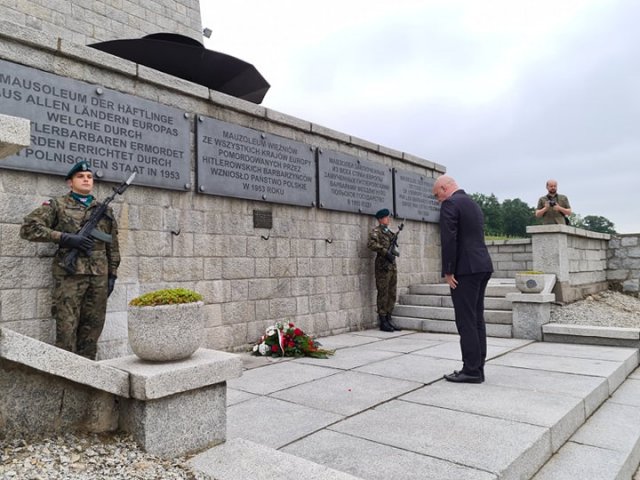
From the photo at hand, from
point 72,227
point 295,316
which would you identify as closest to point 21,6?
point 72,227

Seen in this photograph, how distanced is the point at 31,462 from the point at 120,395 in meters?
0.47

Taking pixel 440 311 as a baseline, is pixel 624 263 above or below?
above

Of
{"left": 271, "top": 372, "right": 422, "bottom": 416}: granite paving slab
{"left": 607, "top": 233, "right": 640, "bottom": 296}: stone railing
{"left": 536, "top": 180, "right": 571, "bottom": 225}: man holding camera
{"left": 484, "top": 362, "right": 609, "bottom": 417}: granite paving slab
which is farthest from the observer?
{"left": 607, "top": 233, "right": 640, "bottom": 296}: stone railing

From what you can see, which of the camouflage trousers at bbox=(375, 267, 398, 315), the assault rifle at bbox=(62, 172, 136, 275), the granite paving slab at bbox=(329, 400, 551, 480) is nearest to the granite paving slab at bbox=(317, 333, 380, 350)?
the camouflage trousers at bbox=(375, 267, 398, 315)

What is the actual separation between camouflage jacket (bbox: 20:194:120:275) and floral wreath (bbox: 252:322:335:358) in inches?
84.2

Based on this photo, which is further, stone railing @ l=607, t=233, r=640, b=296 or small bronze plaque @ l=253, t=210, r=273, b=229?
stone railing @ l=607, t=233, r=640, b=296

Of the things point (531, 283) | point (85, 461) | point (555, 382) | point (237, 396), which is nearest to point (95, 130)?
point (237, 396)

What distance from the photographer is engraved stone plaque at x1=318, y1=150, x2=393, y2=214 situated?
7531 millimetres

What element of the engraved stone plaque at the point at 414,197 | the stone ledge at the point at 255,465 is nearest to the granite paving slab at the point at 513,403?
the stone ledge at the point at 255,465

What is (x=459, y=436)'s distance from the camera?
2951 mm

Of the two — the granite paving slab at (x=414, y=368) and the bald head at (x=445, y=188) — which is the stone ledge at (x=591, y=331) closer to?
the granite paving slab at (x=414, y=368)

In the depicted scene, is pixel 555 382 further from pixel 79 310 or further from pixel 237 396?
pixel 79 310

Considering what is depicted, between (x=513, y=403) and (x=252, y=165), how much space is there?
14.1ft

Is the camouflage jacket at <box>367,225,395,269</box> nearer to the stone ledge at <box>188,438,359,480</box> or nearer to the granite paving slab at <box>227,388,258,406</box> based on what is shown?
the granite paving slab at <box>227,388,258,406</box>
